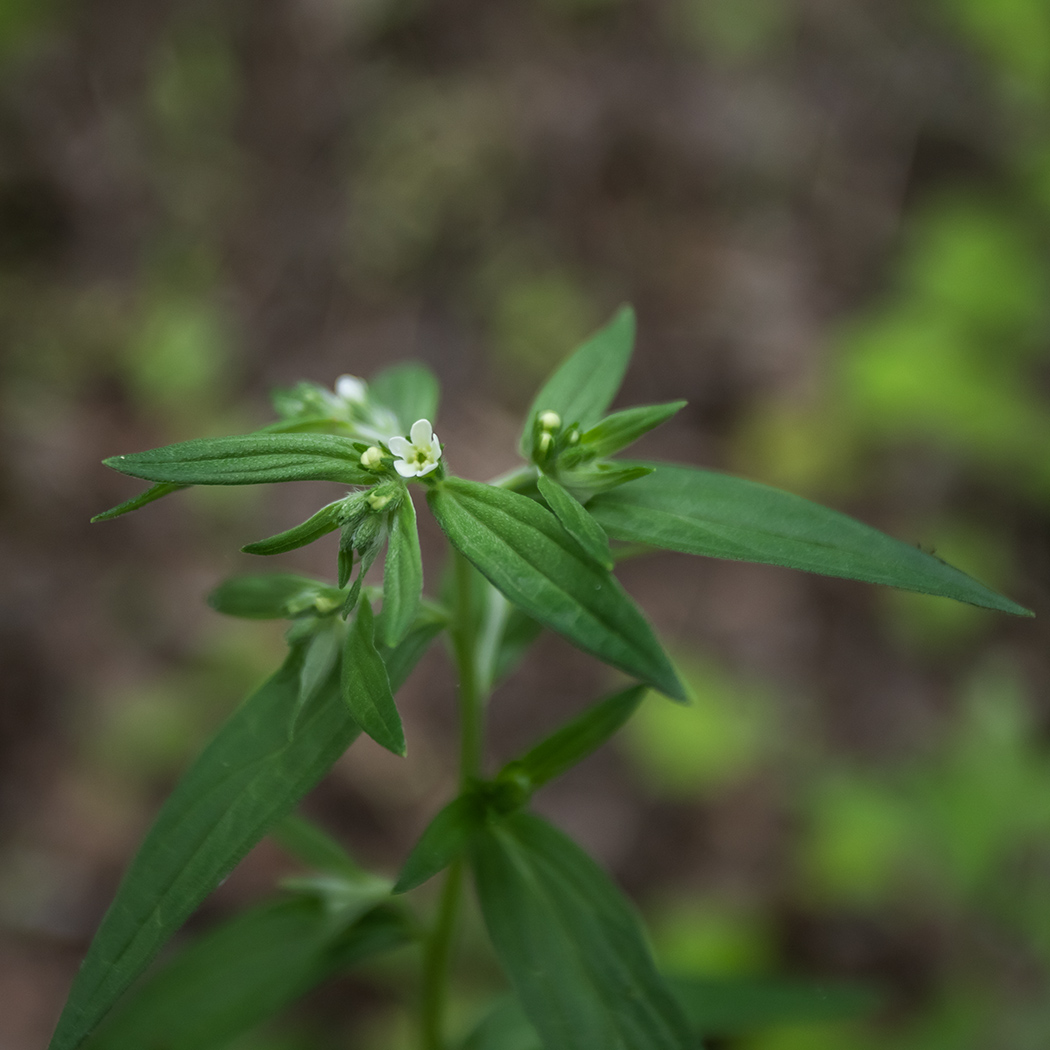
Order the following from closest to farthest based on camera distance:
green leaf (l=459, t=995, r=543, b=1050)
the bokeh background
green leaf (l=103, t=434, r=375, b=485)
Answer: green leaf (l=103, t=434, r=375, b=485) < green leaf (l=459, t=995, r=543, b=1050) < the bokeh background

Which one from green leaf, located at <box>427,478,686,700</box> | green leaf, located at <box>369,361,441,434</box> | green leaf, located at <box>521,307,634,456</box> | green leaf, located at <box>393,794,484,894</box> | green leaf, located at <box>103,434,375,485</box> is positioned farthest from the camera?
green leaf, located at <box>369,361,441,434</box>

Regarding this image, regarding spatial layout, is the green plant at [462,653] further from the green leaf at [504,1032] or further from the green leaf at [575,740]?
the green leaf at [504,1032]

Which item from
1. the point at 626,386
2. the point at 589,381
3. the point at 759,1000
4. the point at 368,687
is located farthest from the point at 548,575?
the point at 626,386

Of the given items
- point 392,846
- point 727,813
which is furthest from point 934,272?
point 392,846

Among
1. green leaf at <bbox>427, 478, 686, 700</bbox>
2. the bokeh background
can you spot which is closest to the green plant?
green leaf at <bbox>427, 478, 686, 700</bbox>

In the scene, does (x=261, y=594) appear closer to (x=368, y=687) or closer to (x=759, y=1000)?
(x=368, y=687)

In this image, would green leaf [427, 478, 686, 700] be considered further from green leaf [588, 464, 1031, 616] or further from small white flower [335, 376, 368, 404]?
small white flower [335, 376, 368, 404]

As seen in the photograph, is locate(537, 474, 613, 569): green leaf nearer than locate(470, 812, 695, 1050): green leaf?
Yes

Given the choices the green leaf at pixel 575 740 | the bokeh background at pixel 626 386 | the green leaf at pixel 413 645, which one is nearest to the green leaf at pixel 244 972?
the green leaf at pixel 575 740
